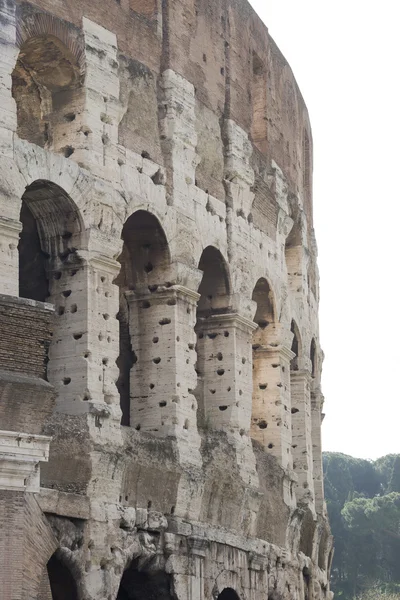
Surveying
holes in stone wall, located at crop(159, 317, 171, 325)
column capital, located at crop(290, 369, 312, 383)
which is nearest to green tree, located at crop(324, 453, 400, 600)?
column capital, located at crop(290, 369, 312, 383)

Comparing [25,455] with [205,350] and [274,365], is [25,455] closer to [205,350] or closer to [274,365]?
[205,350]

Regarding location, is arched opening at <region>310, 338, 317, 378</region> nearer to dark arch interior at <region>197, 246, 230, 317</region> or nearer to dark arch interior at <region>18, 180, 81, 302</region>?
dark arch interior at <region>197, 246, 230, 317</region>

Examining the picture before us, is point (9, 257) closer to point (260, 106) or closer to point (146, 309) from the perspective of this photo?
point (146, 309)

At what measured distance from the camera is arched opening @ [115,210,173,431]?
19547mm

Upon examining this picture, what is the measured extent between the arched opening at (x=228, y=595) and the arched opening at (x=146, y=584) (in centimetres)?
192

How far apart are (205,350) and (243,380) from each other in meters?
0.67

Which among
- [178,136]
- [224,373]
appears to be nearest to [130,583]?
[224,373]

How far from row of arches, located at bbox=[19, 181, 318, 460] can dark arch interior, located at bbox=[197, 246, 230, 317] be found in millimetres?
14

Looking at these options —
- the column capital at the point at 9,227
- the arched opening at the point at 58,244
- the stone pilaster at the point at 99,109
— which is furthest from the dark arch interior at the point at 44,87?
the column capital at the point at 9,227

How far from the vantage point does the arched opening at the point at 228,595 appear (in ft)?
68.6

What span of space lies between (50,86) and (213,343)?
181 inches

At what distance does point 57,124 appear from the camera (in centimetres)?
1852

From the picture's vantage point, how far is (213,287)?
21578 millimetres

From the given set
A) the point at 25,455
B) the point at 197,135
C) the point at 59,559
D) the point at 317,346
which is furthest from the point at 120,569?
the point at 317,346
